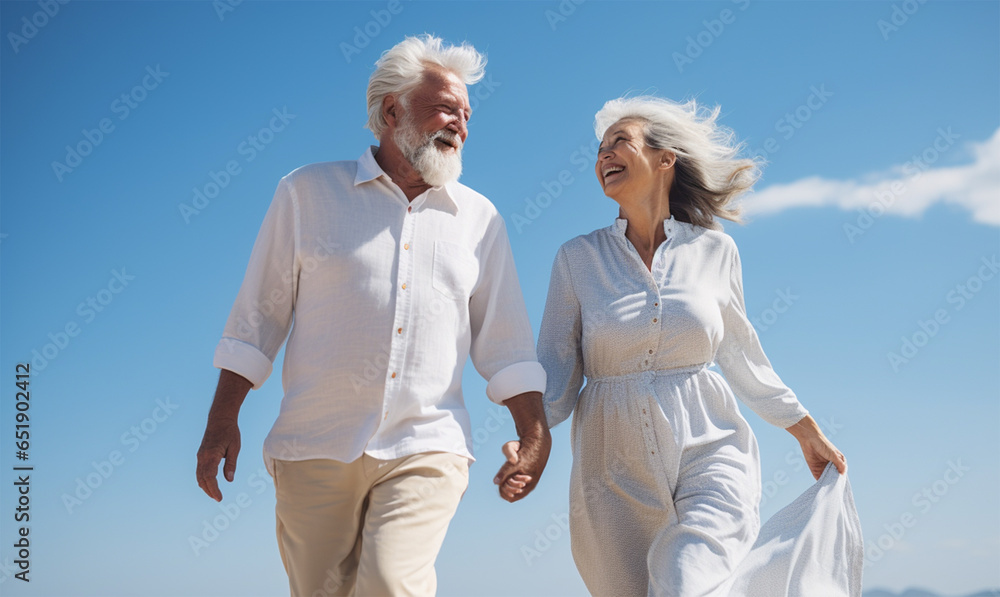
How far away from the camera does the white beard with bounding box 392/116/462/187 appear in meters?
3.99

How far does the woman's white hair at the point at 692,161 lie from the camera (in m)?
4.95

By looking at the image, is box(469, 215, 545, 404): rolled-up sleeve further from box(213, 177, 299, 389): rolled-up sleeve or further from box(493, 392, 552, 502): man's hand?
box(213, 177, 299, 389): rolled-up sleeve

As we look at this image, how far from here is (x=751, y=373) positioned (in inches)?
184

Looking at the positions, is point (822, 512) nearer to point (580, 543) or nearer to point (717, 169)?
point (580, 543)

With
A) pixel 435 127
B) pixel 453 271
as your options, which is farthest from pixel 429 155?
pixel 453 271

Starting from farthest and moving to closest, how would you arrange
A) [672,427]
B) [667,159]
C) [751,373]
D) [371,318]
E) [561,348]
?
[667,159] → [751,373] → [561,348] → [672,427] → [371,318]

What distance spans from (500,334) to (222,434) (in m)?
1.18

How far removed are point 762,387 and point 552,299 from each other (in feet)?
3.66

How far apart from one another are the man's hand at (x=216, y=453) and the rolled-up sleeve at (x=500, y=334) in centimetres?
102

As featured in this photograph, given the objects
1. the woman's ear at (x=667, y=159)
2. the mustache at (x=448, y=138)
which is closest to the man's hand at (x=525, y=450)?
the mustache at (x=448, y=138)

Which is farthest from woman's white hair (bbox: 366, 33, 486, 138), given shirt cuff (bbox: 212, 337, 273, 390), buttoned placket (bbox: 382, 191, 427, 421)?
shirt cuff (bbox: 212, 337, 273, 390)

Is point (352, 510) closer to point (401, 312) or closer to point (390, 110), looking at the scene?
point (401, 312)

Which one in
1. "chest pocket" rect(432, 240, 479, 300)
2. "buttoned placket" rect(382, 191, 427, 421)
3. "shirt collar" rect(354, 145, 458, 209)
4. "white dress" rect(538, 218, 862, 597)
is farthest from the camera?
"white dress" rect(538, 218, 862, 597)

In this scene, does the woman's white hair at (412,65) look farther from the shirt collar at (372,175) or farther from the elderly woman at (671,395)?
the elderly woman at (671,395)
